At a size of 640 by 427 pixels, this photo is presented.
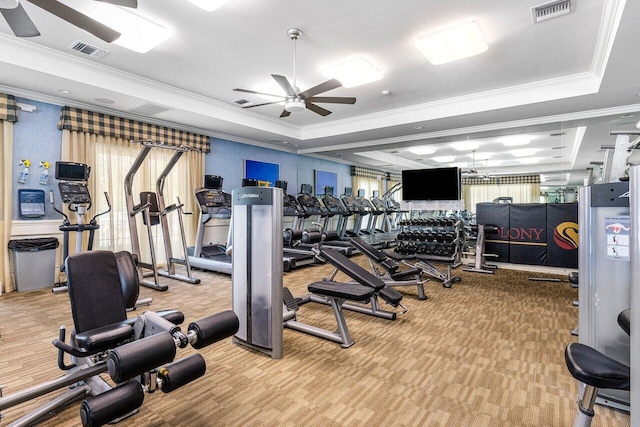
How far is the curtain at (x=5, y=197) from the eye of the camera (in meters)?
4.47

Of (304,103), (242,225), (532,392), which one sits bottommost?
(532,392)

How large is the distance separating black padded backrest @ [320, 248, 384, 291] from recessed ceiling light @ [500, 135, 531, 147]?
6.79 m

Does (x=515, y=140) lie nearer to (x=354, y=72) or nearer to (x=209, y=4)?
(x=354, y=72)

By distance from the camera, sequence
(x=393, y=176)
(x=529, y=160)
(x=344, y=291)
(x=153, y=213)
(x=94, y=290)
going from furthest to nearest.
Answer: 1. (x=393, y=176)
2. (x=529, y=160)
3. (x=153, y=213)
4. (x=344, y=291)
5. (x=94, y=290)

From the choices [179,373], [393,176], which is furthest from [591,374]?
[393,176]

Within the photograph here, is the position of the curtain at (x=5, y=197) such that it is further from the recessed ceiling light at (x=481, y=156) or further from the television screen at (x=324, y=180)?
the recessed ceiling light at (x=481, y=156)

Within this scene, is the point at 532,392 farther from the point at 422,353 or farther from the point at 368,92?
the point at 368,92

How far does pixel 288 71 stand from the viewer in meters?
4.74

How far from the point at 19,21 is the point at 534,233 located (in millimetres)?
6827

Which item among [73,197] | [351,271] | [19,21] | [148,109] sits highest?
[148,109]

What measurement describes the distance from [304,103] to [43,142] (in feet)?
13.1

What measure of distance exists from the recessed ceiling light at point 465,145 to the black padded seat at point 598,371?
787 centimetres

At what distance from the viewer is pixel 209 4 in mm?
3020

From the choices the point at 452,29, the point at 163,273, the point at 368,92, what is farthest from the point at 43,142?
the point at 452,29
